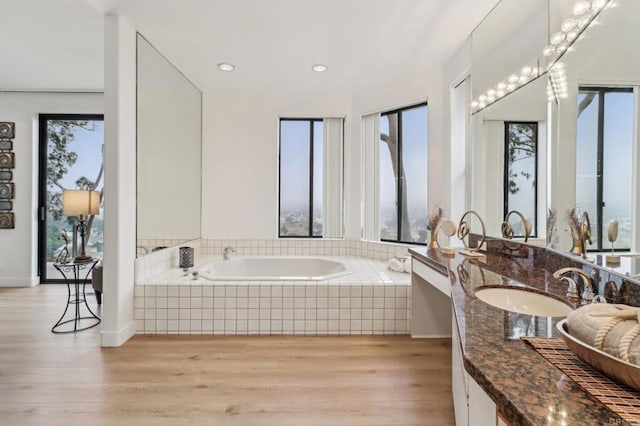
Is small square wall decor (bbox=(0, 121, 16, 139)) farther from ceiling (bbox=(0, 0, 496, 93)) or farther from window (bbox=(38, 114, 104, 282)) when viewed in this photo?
ceiling (bbox=(0, 0, 496, 93))

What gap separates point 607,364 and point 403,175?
326 cm

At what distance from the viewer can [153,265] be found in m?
2.97

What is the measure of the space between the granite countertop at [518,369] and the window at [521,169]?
697 millimetres

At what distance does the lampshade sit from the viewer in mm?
2814

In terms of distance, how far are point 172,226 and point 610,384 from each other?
3.53 meters

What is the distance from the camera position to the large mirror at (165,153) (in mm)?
2836

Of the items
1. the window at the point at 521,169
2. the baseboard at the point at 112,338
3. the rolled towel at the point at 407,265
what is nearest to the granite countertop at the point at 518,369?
the window at the point at 521,169

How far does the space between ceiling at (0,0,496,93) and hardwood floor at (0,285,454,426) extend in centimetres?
258

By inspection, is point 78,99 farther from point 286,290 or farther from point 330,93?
point 286,290

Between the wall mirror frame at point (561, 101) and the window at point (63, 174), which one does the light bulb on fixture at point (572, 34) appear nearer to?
the wall mirror frame at point (561, 101)

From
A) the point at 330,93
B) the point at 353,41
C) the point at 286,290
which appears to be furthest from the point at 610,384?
the point at 330,93

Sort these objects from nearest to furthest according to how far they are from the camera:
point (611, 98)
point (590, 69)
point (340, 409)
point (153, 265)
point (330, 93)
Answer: point (611, 98)
point (590, 69)
point (340, 409)
point (153, 265)
point (330, 93)

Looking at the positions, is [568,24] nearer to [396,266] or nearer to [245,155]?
[396,266]

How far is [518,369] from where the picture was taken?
694mm
